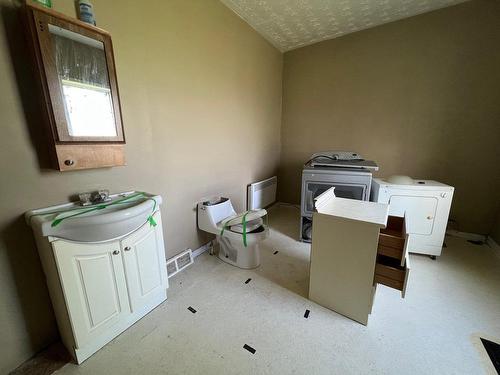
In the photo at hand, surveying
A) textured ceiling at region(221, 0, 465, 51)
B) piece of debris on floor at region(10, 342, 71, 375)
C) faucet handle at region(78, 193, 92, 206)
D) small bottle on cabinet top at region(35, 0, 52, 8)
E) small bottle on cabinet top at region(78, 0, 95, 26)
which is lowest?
piece of debris on floor at region(10, 342, 71, 375)

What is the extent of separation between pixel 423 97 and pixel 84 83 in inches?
135

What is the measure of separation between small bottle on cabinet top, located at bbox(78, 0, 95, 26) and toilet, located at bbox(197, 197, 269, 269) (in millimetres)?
1512

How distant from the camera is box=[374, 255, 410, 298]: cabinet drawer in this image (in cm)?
116

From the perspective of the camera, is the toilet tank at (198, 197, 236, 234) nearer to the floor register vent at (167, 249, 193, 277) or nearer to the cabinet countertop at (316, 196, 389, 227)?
the floor register vent at (167, 249, 193, 277)

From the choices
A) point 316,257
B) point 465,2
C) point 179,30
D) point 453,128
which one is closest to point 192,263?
point 316,257

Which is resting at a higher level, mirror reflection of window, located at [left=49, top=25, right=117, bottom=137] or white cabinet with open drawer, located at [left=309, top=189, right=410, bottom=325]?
mirror reflection of window, located at [left=49, top=25, right=117, bottom=137]

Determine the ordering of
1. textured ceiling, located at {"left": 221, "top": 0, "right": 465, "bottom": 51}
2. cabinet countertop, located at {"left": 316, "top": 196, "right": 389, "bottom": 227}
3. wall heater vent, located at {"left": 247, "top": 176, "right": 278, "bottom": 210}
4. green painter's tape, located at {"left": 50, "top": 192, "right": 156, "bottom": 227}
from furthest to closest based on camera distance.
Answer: wall heater vent, located at {"left": 247, "top": 176, "right": 278, "bottom": 210} → textured ceiling, located at {"left": 221, "top": 0, "right": 465, "bottom": 51} → cabinet countertop, located at {"left": 316, "top": 196, "right": 389, "bottom": 227} → green painter's tape, located at {"left": 50, "top": 192, "right": 156, "bottom": 227}

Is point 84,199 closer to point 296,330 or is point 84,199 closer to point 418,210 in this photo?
point 296,330

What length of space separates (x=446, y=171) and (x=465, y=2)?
71.9 inches

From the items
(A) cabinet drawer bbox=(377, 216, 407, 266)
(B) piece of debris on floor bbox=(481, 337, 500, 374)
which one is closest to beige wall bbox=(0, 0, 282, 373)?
(A) cabinet drawer bbox=(377, 216, 407, 266)

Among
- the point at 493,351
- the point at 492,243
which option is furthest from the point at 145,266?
the point at 492,243

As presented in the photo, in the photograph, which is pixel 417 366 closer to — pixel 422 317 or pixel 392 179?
pixel 422 317

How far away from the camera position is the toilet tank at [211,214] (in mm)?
1970

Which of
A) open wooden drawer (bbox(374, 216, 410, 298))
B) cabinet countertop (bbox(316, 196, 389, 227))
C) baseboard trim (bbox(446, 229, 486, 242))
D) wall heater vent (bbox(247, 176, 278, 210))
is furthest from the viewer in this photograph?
wall heater vent (bbox(247, 176, 278, 210))
